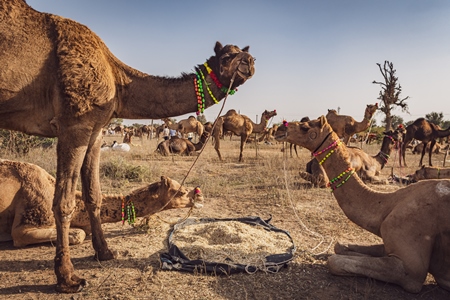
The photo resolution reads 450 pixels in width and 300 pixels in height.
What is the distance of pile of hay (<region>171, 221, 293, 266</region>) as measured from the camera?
4.46 m

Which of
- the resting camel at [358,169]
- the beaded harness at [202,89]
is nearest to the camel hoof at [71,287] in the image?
the beaded harness at [202,89]

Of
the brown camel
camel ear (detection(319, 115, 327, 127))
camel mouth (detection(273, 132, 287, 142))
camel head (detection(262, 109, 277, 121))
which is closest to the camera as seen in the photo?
camel ear (detection(319, 115, 327, 127))

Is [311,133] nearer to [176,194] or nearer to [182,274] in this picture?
[176,194]

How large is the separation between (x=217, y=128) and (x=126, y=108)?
44.8 ft

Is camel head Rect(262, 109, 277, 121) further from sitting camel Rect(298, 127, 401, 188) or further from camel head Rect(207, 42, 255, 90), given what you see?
camel head Rect(207, 42, 255, 90)

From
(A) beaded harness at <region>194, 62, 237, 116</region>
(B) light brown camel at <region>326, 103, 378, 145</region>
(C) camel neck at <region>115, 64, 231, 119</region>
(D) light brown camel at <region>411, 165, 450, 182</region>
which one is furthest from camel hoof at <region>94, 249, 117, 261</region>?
(B) light brown camel at <region>326, 103, 378, 145</region>

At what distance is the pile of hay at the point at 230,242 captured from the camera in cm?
446

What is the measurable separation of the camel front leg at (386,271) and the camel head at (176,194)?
2.48m

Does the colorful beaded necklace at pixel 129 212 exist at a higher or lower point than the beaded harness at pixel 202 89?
lower

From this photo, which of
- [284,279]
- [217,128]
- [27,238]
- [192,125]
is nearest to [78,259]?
[27,238]

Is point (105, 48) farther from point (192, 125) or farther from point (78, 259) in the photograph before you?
point (192, 125)

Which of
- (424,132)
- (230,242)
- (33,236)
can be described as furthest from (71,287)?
(424,132)

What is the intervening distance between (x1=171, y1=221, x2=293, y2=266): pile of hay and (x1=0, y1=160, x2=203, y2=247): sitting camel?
566mm

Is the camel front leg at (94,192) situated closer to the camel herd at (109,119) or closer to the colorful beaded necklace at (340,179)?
the camel herd at (109,119)
